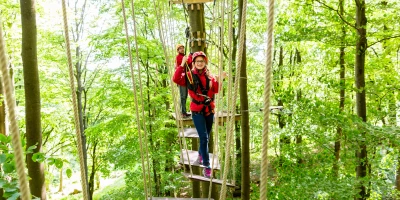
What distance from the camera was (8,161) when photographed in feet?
4.10

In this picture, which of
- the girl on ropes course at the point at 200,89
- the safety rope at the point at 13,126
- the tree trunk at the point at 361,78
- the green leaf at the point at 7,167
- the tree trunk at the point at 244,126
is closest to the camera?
the safety rope at the point at 13,126

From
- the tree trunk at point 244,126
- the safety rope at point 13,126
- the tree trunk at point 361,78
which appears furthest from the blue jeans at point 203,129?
the tree trunk at point 361,78

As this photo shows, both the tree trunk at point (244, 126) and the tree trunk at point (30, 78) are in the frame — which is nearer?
the tree trunk at point (30, 78)

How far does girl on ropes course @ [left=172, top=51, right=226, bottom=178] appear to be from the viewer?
2465 mm

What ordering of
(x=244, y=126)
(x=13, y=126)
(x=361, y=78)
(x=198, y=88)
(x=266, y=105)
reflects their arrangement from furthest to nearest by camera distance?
(x=244, y=126)
(x=361, y=78)
(x=198, y=88)
(x=266, y=105)
(x=13, y=126)

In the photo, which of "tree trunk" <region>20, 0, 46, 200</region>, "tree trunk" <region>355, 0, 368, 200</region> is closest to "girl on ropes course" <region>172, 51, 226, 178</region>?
"tree trunk" <region>20, 0, 46, 200</region>

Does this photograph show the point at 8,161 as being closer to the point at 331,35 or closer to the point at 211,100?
the point at 211,100

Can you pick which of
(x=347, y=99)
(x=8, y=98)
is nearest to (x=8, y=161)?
(x=8, y=98)

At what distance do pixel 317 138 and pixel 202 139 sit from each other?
7.11 ft

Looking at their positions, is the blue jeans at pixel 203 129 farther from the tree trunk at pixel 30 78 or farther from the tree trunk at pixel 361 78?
the tree trunk at pixel 361 78

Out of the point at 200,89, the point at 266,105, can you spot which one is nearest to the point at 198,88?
the point at 200,89

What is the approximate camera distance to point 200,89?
249 centimetres

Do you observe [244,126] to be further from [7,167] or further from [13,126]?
[13,126]

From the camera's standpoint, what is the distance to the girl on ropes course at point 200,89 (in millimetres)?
2465
